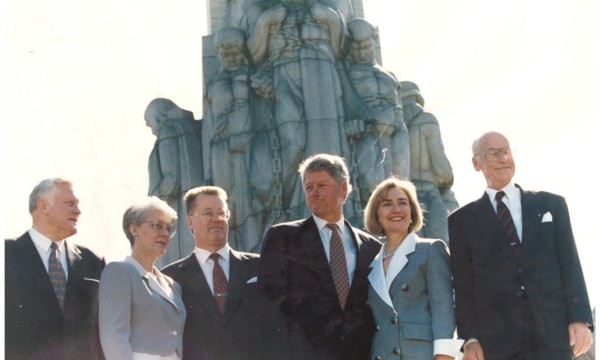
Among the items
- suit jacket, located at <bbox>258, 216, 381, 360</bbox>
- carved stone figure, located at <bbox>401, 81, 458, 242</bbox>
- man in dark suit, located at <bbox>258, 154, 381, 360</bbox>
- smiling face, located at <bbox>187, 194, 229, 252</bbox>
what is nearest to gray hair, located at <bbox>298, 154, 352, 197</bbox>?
man in dark suit, located at <bbox>258, 154, 381, 360</bbox>

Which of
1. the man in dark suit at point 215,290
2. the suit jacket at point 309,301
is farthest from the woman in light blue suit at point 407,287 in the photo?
the man in dark suit at point 215,290

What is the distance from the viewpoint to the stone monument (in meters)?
14.9

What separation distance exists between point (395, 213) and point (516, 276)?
0.94 meters

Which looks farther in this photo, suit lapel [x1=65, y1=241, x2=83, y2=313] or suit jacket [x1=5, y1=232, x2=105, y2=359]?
suit lapel [x1=65, y1=241, x2=83, y2=313]

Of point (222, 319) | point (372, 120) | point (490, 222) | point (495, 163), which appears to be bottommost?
point (222, 319)

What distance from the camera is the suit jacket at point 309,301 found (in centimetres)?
667

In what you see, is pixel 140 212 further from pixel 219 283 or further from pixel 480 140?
pixel 480 140

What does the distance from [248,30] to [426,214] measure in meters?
4.20

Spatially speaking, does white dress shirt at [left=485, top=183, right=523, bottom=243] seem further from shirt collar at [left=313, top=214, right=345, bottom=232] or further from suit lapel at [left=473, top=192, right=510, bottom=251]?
shirt collar at [left=313, top=214, right=345, bottom=232]

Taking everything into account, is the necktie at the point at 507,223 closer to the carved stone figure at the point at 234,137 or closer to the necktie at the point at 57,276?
the necktie at the point at 57,276

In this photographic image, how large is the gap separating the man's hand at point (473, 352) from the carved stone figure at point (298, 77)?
8.18m

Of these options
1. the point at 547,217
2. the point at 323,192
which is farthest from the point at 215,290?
the point at 547,217

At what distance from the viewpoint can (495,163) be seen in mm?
6867

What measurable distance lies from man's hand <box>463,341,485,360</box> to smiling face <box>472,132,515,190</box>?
1166mm
